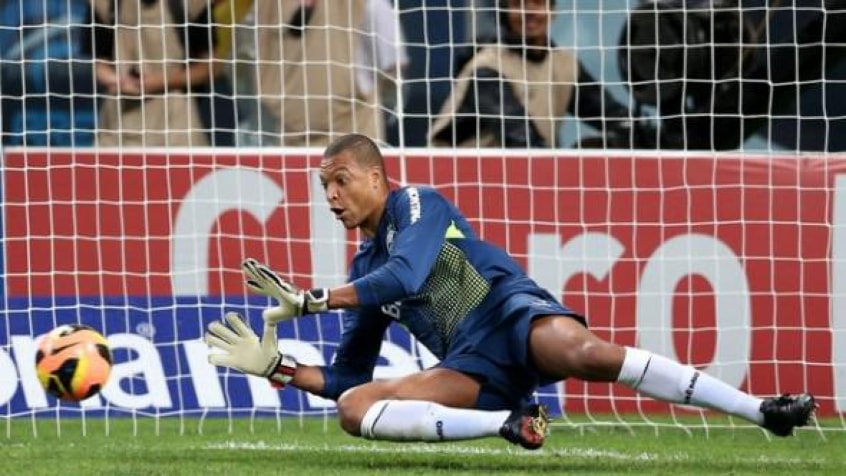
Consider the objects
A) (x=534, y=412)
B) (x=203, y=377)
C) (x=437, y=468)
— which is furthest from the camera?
(x=203, y=377)

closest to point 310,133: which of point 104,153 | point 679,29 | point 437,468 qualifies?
point 104,153

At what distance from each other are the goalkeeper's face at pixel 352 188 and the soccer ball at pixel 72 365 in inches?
48.5

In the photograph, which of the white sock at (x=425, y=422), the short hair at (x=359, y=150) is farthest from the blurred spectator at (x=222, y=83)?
the white sock at (x=425, y=422)

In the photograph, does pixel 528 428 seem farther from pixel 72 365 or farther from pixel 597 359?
pixel 72 365

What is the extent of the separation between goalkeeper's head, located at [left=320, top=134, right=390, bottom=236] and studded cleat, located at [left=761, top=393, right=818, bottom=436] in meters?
1.82

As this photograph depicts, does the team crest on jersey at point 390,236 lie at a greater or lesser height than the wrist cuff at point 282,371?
greater

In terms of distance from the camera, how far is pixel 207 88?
38.5 ft

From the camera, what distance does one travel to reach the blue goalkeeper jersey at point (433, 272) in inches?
307

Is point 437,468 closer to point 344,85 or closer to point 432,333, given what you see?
point 432,333

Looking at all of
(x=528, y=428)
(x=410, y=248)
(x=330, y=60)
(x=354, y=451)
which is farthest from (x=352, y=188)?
(x=330, y=60)

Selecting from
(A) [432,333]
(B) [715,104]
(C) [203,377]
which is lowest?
(C) [203,377]

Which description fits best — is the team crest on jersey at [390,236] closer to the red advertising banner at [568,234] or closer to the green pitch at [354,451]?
the green pitch at [354,451]

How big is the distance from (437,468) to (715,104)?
4.43 m

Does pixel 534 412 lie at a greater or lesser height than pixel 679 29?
lesser
